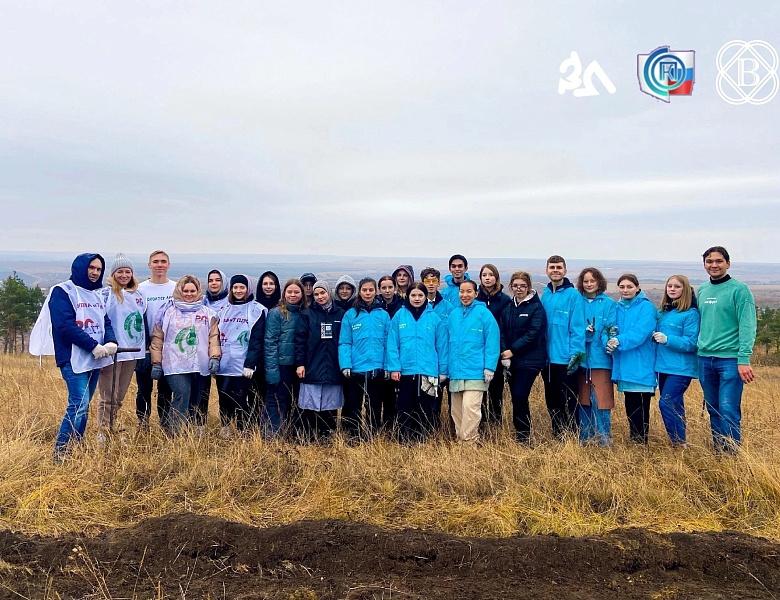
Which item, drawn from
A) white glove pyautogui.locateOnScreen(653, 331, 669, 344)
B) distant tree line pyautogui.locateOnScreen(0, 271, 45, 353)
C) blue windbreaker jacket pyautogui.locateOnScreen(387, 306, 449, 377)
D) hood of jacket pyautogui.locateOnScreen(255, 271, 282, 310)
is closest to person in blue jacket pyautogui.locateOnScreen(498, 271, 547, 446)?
blue windbreaker jacket pyautogui.locateOnScreen(387, 306, 449, 377)

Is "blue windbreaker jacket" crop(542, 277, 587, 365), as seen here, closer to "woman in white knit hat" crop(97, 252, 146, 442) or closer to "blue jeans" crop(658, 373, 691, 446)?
"blue jeans" crop(658, 373, 691, 446)

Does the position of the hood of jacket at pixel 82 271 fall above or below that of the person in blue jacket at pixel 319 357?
above

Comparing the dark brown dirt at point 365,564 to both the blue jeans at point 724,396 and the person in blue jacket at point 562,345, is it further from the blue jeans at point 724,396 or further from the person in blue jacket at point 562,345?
the person in blue jacket at point 562,345

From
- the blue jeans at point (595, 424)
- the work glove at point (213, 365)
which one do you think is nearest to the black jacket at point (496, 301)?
the blue jeans at point (595, 424)

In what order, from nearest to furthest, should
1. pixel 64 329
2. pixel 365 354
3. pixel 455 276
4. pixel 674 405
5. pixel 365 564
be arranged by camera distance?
pixel 365 564 < pixel 64 329 < pixel 674 405 < pixel 365 354 < pixel 455 276

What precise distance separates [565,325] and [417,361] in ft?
5.67

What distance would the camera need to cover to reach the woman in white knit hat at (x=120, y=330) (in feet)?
21.5

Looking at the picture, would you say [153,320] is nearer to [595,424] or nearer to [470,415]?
[470,415]

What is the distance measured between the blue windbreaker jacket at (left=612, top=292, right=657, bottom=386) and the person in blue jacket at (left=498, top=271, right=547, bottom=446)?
0.82 metres

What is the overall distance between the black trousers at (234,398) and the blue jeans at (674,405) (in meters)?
4.73

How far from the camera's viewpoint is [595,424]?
684 cm

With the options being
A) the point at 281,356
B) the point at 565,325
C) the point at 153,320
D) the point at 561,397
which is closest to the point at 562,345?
the point at 565,325

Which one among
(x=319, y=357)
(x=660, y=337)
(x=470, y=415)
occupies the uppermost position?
(x=660, y=337)

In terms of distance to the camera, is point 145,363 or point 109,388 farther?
point 145,363
